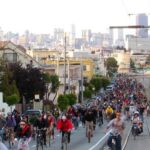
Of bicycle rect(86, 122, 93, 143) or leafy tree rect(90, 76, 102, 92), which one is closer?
bicycle rect(86, 122, 93, 143)

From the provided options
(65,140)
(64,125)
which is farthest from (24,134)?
(65,140)

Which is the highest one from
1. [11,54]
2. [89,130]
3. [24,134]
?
[11,54]

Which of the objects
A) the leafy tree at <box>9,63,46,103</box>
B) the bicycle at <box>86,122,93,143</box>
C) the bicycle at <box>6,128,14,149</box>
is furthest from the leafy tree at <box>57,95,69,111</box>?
the bicycle at <box>6,128,14,149</box>

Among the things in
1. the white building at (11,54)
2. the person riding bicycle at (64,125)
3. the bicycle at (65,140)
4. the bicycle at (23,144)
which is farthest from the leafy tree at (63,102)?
the bicycle at (23,144)

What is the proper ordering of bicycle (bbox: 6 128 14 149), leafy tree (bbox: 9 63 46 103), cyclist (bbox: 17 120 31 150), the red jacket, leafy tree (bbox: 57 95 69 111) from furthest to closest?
leafy tree (bbox: 57 95 69 111)
leafy tree (bbox: 9 63 46 103)
bicycle (bbox: 6 128 14 149)
the red jacket
cyclist (bbox: 17 120 31 150)

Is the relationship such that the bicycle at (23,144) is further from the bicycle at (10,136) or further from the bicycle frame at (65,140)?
the bicycle at (10,136)

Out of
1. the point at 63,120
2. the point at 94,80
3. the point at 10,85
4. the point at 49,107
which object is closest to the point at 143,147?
the point at 63,120

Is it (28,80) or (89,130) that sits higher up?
(28,80)

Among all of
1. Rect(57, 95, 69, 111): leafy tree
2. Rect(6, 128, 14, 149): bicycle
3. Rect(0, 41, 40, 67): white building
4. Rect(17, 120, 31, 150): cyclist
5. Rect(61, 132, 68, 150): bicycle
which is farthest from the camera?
Rect(0, 41, 40, 67): white building

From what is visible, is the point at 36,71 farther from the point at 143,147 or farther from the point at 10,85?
the point at 143,147

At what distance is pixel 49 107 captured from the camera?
226 feet

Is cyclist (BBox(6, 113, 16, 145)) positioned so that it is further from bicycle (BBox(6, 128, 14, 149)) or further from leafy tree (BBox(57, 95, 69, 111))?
leafy tree (BBox(57, 95, 69, 111))

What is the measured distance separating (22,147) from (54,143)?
11374mm

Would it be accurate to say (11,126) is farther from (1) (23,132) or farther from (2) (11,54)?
(2) (11,54)
